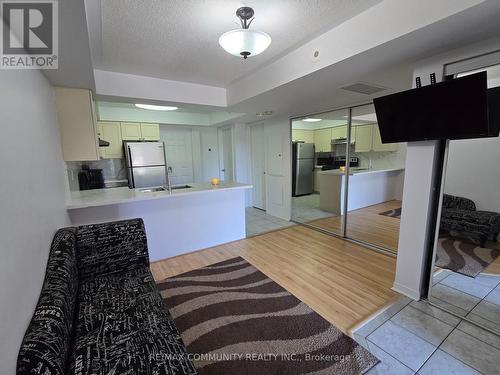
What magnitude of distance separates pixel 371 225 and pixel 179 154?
189 inches

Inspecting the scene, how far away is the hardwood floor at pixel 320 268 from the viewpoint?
2076 millimetres

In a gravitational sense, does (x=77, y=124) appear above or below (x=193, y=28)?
below

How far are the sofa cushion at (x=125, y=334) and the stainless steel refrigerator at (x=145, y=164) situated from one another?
2986 mm

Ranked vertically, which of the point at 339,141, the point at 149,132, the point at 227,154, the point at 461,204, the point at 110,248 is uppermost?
the point at 149,132

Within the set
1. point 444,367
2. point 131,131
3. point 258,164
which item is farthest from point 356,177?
point 131,131

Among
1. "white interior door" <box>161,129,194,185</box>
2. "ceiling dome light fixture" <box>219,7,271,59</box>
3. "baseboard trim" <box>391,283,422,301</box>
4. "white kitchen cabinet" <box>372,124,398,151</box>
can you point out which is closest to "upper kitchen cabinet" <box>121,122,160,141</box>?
"white interior door" <box>161,129,194,185</box>

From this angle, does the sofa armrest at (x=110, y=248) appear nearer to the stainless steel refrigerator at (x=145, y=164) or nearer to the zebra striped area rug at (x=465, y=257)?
the stainless steel refrigerator at (x=145, y=164)

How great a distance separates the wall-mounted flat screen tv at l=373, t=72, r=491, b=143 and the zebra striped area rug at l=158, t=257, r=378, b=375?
1.72 metres

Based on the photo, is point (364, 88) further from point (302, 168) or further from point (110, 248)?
point (110, 248)

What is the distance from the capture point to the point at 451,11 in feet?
4.23

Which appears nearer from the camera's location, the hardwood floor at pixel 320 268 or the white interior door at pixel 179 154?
the hardwood floor at pixel 320 268

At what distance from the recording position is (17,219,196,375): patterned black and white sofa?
98cm

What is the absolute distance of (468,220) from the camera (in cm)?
222

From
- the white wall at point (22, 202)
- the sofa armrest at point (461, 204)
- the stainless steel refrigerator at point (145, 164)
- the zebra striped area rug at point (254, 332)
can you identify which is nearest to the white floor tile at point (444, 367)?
the zebra striped area rug at point (254, 332)
